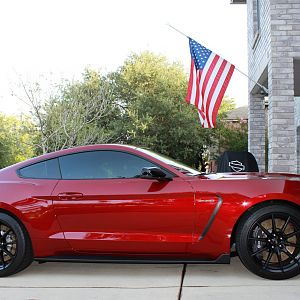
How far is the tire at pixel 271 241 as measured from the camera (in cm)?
472

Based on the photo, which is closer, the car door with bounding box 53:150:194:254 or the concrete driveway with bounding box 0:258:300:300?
the concrete driveway with bounding box 0:258:300:300

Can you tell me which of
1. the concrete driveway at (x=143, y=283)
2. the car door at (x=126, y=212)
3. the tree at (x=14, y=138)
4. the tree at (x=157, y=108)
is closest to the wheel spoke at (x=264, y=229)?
the concrete driveway at (x=143, y=283)

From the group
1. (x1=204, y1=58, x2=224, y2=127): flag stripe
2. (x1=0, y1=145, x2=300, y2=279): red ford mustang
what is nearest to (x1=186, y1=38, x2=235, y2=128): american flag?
(x1=204, y1=58, x2=224, y2=127): flag stripe

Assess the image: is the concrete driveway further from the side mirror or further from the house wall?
the house wall

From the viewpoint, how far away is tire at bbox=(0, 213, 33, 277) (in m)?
5.11

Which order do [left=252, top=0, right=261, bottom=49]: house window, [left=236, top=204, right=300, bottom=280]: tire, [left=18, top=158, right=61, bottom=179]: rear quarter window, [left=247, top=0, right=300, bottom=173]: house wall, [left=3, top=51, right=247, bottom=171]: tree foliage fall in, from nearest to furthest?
[left=236, top=204, right=300, bottom=280]: tire < [left=18, top=158, right=61, bottom=179]: rear quarter window < [left=247, top=0, right=300, bottom=173]: house wall < [left=252, top=0, right=261, bottom=49]: house window < [left=3, top=51, right=247, bottom=171]: tree foliage

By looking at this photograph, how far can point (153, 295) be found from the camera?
14.1 ft

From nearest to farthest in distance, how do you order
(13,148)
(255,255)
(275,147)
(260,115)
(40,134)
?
(255,255)
(275,147)
(260,115)
(40,134)
(13,148)

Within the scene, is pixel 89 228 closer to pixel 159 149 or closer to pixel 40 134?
pixel 40 134

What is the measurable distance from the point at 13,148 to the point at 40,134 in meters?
9.57

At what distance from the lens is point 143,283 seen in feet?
15.7

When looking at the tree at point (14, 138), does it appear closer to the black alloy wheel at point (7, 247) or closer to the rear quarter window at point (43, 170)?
the rear quarter window at point (43, 170)

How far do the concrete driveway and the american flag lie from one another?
4610 millimetres

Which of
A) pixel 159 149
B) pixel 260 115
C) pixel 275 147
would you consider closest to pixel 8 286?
pixel 275 147
